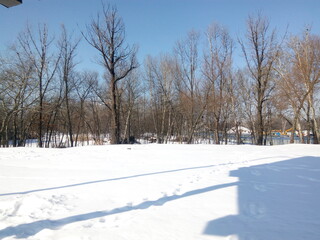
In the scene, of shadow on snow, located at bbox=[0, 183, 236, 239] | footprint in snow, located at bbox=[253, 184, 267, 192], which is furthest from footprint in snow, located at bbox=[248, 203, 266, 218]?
shadow on snow, located at bbox=[0, 183, 236, 239]

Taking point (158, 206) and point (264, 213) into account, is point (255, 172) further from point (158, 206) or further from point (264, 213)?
point (158, 206)

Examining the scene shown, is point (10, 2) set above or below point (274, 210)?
above

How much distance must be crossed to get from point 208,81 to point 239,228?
16429 millimetres

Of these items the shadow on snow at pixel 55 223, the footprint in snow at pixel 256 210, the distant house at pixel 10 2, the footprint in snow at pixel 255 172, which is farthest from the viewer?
the footprint in snow at pixel 255 172

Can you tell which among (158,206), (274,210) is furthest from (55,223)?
(274,210)

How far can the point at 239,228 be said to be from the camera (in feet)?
7.14

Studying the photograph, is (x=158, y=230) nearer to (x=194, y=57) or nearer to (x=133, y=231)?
(x=133, y=231)

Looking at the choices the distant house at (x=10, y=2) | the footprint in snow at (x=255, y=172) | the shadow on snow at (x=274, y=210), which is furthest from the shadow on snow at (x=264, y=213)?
the distant house at (x=10, y=2)

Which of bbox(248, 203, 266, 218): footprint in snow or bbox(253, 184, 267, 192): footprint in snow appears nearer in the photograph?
bbox(248, 203, 266, 218): footprint in snow

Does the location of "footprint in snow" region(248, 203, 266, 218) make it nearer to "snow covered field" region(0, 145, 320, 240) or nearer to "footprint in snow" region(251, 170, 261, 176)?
"snow covered field" region(0, 145, 320, 240)

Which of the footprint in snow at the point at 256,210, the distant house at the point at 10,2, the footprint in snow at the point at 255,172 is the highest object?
the distant house at the point at 10,2

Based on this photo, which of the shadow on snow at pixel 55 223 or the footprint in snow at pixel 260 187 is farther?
the footprint in snow at pixel 260 187

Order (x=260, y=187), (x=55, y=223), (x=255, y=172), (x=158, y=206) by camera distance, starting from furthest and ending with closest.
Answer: (x=255, y=172) < (x=260, y=187) < (x=158, y=206) < (x=55, y=223)

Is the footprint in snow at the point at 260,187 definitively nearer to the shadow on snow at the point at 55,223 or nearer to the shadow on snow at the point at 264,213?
the shadow on snow at the point at 264,213
